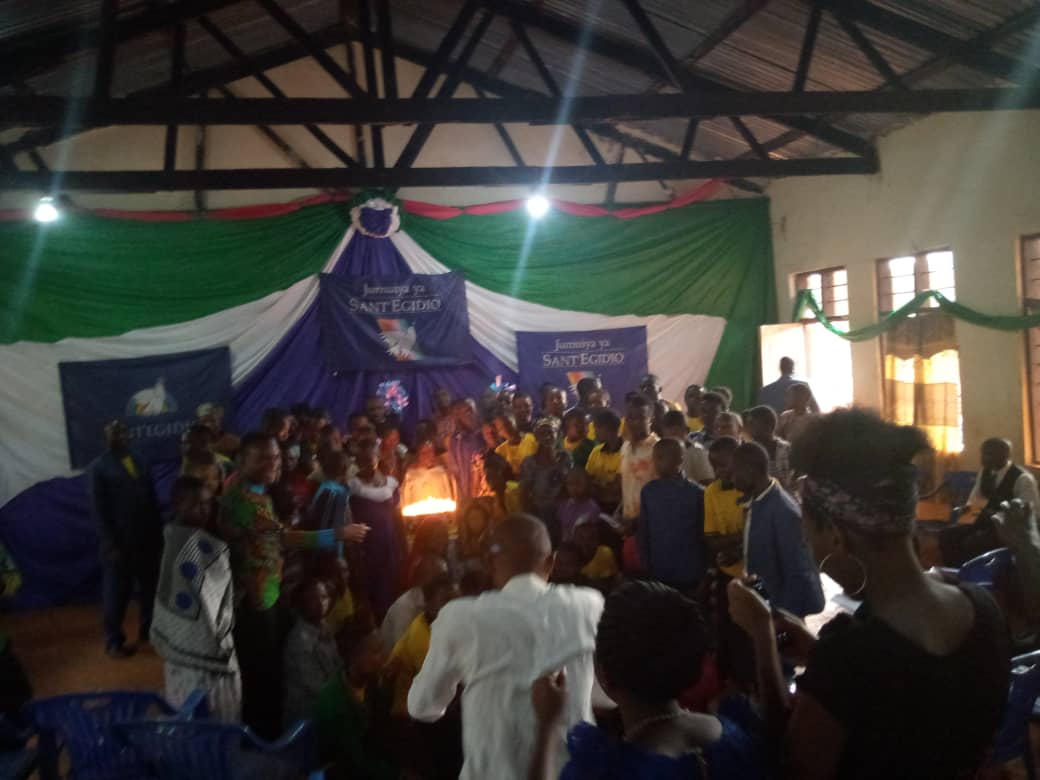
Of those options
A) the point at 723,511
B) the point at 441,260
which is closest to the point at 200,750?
the point at 723,511

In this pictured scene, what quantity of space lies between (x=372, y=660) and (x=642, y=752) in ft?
6.98

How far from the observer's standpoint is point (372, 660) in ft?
10.7

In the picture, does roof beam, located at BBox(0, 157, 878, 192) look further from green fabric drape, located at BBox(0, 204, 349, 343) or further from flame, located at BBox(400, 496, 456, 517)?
flame, located at BBox(400, 496, 456, 517)

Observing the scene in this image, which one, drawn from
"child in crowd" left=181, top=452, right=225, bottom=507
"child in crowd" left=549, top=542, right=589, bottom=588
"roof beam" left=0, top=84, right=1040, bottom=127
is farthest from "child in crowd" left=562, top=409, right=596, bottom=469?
"child in crowd" left=181, top=452, right=225, bottom=507

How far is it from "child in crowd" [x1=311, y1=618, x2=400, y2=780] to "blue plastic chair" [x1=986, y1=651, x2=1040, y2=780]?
81.7 inches

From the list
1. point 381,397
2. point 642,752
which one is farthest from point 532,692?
point 381,397

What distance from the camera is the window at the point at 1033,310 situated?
256 inches

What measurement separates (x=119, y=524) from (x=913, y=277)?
23.0ft

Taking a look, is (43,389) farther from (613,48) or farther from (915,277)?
(915,277)

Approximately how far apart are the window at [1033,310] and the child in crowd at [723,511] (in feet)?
13.5

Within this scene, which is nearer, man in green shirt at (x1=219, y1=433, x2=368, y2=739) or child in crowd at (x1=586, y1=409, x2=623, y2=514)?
man in green shirt at (x1=219, y1=433, x2=368, y2=739)

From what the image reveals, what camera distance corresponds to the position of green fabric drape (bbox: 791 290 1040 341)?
21.1 ft

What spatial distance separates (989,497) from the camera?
5078 mm

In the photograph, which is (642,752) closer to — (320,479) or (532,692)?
(532,692)
